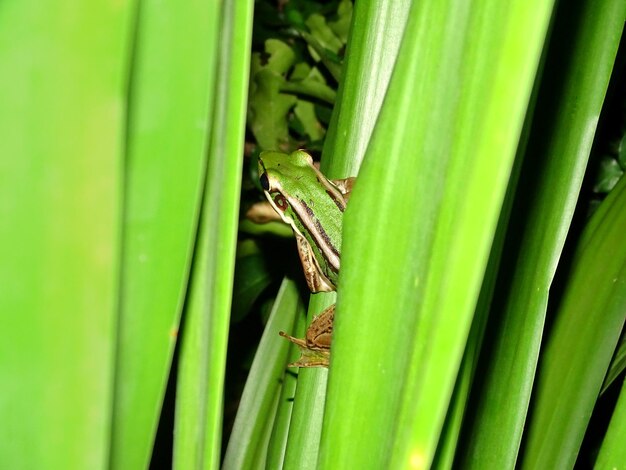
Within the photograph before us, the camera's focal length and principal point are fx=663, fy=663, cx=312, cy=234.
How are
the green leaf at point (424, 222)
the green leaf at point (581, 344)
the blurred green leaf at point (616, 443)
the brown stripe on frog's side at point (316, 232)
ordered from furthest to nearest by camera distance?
the brown stripe on frog's side at point (316, 232)
the green leaf at point (581, 344)
the blurred green leaf at point (616, 443)
the green leaf at point (424, 222)

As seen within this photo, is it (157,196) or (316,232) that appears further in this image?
(316,232)

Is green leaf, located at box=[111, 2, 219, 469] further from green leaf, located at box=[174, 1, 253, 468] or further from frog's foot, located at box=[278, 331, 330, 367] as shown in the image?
frog's foot, located at box=[278, 331, 330, 367]

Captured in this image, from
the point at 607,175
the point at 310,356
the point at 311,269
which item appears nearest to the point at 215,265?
the point at 310,356

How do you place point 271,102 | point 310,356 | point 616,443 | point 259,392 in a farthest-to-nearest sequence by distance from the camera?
point 271,102
point 259,392
point 310,356
point 616,443

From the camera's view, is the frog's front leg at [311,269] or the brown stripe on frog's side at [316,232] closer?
the frog's front leg at [311,269]

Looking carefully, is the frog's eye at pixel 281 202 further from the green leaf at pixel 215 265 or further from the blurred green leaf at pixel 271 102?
the green leaf at pixel 215 265

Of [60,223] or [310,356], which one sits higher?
[60,223]

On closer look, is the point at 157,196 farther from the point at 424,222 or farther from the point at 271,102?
the point at 271,102

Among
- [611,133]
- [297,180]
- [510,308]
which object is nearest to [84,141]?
[510,308]

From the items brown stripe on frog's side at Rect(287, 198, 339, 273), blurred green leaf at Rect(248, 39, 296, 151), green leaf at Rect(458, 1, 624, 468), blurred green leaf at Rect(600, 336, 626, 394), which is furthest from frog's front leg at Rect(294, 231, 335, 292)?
blurred green leaf at Rect(248, 39, 296, 151)

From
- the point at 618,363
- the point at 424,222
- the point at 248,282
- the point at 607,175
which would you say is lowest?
the point at 248,282

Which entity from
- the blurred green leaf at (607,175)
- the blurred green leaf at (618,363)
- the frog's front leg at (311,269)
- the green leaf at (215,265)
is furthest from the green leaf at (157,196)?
the blurred green leaf at (607,175)

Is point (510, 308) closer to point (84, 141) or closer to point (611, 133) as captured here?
point (84, 141)
